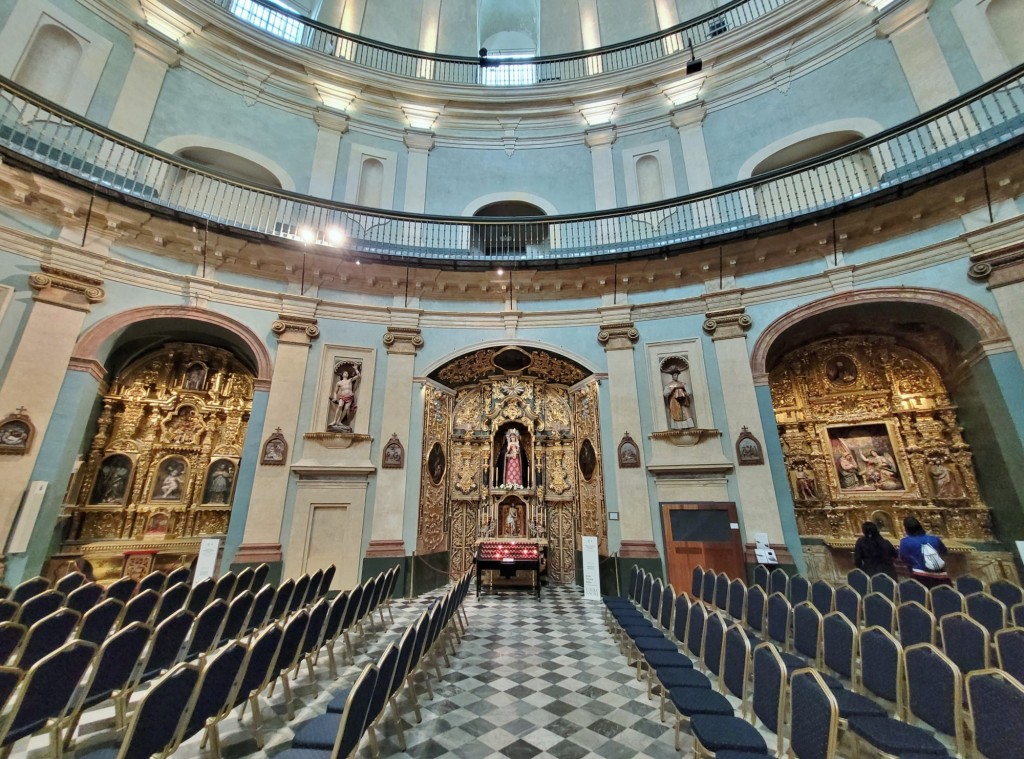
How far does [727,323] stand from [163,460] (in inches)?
421

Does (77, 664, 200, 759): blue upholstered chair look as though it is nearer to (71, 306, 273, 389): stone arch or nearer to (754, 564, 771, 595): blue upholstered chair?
(71, 306, 273, 389): stone arch

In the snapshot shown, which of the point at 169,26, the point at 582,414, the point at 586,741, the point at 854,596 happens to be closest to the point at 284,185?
the point at 169,26

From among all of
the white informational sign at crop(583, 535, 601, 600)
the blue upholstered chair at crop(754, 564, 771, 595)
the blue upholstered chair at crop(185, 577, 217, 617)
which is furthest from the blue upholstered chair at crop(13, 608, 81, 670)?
the blue upholstered chair at crop(754, 564, 771, 595)

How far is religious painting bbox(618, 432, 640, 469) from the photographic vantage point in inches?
310

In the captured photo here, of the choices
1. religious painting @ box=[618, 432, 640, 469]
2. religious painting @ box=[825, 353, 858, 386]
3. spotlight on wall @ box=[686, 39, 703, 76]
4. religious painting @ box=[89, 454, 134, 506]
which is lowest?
religious painting @ box=[89, 454, 134, 506]

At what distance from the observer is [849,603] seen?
14.1 feet

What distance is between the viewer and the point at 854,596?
168 inches

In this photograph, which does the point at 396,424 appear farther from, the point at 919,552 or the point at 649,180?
the point at 649,180

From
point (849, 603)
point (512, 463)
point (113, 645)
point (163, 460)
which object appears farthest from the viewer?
point (512, 463)

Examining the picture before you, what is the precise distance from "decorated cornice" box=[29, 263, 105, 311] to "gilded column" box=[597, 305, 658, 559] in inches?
331

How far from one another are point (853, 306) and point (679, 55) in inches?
298

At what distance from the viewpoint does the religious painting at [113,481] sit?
764cm

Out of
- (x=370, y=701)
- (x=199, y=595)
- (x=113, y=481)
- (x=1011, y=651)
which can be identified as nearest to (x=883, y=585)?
(x=1011, y=651)

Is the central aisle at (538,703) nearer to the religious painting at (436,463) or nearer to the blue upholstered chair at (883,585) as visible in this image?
the blue upholstered chair at (883,585)
